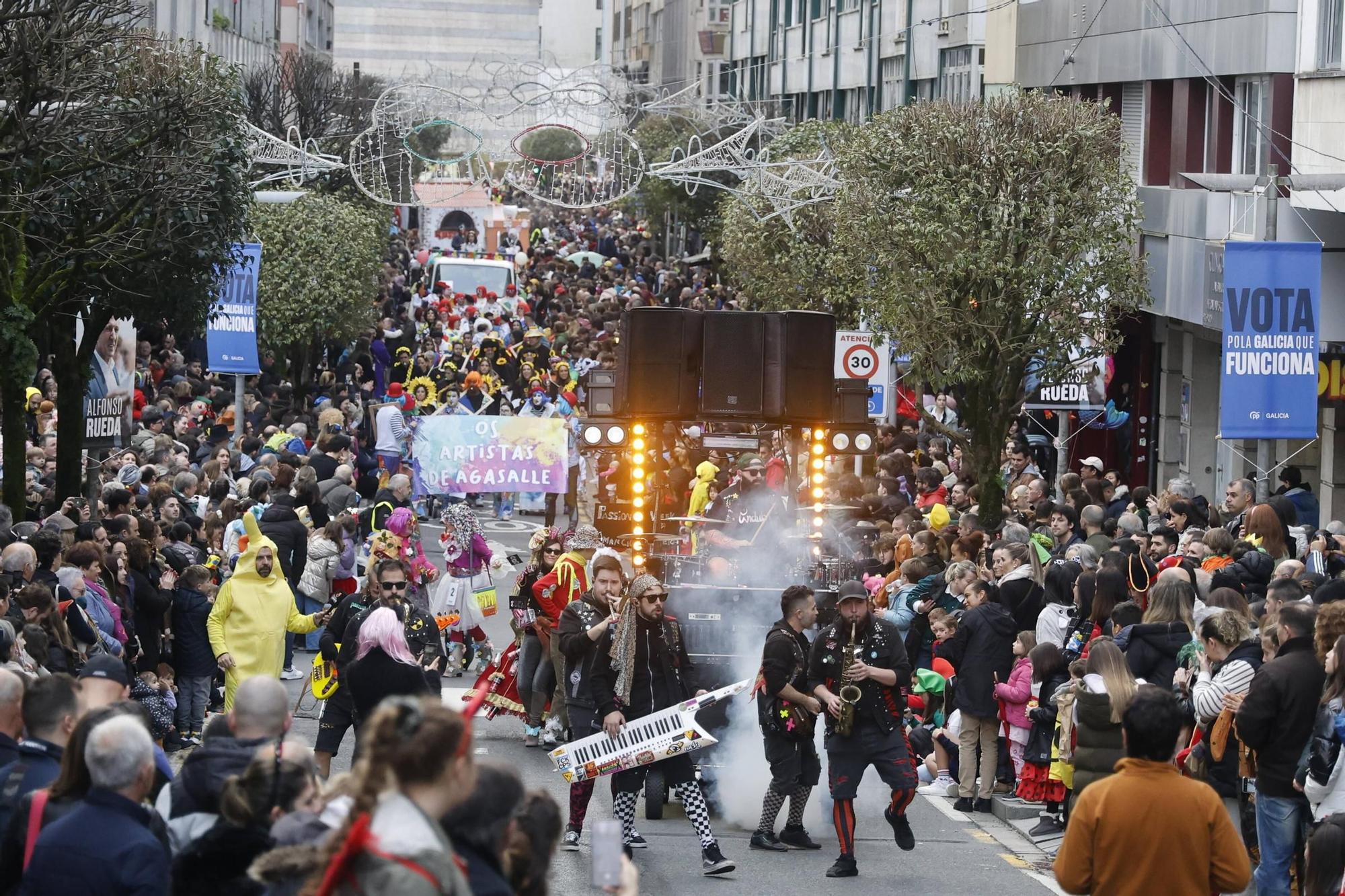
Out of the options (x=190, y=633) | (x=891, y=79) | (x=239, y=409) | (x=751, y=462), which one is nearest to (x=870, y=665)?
(x=190, y=633)

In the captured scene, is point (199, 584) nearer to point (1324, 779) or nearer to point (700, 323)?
point (700, 323)

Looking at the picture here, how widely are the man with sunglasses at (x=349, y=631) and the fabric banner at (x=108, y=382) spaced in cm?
801

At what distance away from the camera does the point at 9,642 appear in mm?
9547

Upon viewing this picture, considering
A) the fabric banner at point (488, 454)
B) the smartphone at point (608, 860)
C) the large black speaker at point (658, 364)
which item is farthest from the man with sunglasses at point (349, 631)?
the fabric banner at point (488, 454)

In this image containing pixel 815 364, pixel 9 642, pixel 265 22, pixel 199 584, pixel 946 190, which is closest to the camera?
pixel 9 642

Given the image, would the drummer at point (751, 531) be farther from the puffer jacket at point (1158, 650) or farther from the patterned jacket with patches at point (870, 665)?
the puffer jacket at point (1158, 650)

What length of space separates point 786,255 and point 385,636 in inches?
874

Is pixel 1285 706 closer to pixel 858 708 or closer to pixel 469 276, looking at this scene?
pixel 858 708

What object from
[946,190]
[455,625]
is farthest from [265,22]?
[455,625]

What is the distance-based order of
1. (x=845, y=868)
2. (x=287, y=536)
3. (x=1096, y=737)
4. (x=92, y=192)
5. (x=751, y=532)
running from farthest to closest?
(x=92, y=192) < (x=287, y=536) < (x=751, y=532) < (x=845, y=868) < (x=1096, y=737)

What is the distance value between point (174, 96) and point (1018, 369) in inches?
359

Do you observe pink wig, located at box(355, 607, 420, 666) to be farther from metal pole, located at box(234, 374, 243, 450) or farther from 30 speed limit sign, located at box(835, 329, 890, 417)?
metal pole, located at box(234, 374, 243, 450)

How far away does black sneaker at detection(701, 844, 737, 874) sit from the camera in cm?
1050

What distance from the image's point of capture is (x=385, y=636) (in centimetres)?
1009
